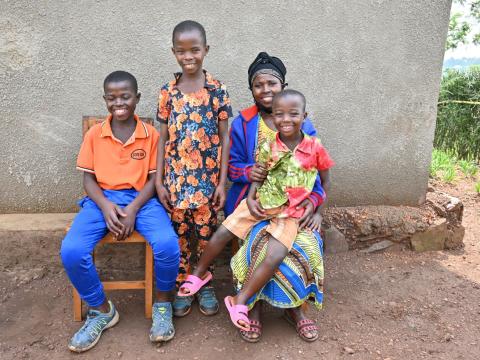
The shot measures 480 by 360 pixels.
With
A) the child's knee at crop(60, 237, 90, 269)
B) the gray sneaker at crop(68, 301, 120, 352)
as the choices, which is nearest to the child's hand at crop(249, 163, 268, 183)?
the child's knee at crop(60, 237, 90, 269)

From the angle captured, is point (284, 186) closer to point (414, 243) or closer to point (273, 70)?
point (273, 70)

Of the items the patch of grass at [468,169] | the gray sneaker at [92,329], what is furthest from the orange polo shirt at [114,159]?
the patch of grass at [468,169]

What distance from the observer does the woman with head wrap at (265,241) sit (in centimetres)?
244

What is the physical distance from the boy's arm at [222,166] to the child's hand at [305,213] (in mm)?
464

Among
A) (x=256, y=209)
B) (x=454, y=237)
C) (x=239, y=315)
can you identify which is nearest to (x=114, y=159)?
(x=256, y=209)

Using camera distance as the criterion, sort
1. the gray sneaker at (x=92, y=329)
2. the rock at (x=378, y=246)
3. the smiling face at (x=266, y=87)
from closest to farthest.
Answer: the gray sneaker at (x=92, y=329) < the smiling face at (x=266, y=87) < the rock at (x=378, y=246)

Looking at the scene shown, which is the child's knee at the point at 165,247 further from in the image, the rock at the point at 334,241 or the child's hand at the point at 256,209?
the rock at the point at 334,241

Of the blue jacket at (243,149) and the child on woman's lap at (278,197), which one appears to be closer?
the child on woman's lap at (278,197)

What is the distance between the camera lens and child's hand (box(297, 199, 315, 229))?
2.52 m

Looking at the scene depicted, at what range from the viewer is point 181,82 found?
258 cm

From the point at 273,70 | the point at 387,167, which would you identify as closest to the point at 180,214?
the point at 273,70

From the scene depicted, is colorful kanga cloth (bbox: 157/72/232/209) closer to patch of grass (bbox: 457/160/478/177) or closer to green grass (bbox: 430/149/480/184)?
green grass (bbox: 430/149/480/184)

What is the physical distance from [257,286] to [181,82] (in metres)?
1.25

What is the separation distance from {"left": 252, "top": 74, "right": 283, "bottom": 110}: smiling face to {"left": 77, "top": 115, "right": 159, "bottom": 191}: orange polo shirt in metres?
0.73
